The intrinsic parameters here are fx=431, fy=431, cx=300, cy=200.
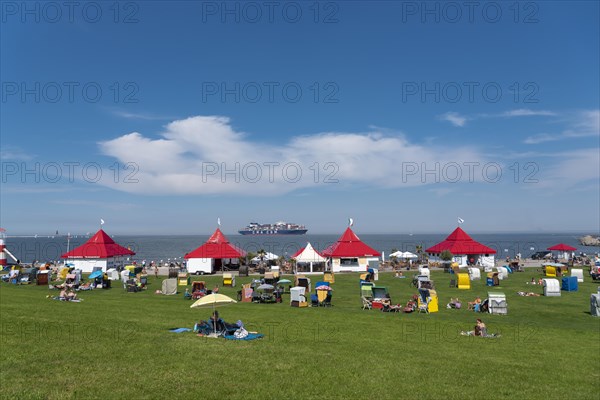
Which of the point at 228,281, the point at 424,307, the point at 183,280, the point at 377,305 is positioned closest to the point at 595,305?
the point at 424,307

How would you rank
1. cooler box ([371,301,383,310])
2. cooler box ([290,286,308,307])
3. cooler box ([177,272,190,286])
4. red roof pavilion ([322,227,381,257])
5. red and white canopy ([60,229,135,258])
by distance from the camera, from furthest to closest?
red and white canopy ([60,229,135,258])
red roof pavilion ([322,227,381,257])
cooler box ([177,272,190,286])
cooler box ([290,286,308,307])
cooler box ([371,301,383,310])

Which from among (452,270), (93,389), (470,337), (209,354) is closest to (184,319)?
(209,354)

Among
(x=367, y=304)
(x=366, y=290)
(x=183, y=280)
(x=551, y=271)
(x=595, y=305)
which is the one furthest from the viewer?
(x=551, y=271)

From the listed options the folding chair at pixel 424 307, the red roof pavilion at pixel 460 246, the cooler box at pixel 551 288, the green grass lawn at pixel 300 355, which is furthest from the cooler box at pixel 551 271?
the folding chair at pixel 424 307

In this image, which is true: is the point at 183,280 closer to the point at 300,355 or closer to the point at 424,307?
the point at 424,307

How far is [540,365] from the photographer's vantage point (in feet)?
41.3

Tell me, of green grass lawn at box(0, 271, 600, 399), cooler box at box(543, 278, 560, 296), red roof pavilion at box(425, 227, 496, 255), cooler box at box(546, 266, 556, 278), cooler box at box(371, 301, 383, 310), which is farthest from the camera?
red roof pavilion at box(425, 227, 496, 255)

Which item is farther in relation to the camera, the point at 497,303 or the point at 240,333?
the point at 497,303

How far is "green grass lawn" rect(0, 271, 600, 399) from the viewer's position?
1029 centimetres

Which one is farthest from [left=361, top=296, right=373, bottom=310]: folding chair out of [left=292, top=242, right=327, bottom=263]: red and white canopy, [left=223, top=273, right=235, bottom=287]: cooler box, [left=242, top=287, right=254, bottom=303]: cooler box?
[left=292, top=242, right=327, bottom=263]: red and white canopy

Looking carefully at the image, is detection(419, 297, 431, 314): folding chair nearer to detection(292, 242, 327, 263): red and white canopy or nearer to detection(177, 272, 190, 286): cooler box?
detection(177, 272, 190, 286): cooler box

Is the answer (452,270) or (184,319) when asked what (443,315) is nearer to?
(184,319)

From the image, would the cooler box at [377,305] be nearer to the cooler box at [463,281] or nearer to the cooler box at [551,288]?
the cooler box at [463,281]

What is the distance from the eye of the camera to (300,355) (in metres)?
13.0
